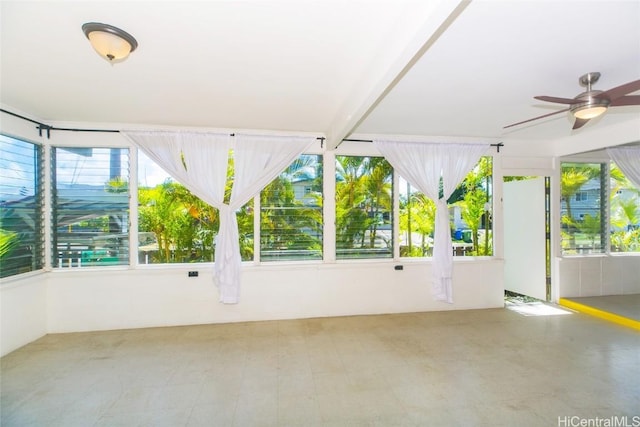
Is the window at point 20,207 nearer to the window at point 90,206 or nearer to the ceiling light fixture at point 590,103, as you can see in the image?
the window at point 90,206

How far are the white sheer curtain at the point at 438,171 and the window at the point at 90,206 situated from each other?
3600 millimetres

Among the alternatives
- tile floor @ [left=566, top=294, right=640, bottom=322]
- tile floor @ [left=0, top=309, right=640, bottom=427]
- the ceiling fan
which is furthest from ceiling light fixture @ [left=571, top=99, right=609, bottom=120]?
tile floor @ [left=566, top=294, right=640, bottom=322]

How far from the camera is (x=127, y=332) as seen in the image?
11.5 ft

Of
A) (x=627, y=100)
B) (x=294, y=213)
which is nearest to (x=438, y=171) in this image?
(x=627, y=100)

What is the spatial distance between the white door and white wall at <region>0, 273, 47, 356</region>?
7251mm

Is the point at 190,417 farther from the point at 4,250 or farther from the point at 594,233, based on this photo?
the point at 594,233

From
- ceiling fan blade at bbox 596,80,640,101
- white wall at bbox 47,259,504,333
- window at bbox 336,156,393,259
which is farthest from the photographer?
window at bbox 336,156,393,259

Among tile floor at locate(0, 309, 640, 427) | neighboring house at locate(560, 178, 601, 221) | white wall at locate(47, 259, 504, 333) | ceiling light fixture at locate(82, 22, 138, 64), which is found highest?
ceiling light fixture at locate(82, 22, 138, 64)

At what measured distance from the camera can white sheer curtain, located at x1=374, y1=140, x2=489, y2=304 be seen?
13.3 ft

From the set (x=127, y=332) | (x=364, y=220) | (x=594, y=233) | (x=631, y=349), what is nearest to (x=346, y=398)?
(x=364, y=220)

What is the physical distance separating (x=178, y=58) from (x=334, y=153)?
2.36 m

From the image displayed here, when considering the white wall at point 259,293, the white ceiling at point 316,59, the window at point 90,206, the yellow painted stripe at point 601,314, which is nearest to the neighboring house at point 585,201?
the yellow painted stripe at point 601,314

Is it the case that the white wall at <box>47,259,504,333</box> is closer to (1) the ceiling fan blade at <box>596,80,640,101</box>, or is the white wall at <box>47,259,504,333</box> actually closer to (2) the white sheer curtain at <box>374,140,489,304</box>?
(2) the white sheer curtain at <box>374,140,489,304</box>

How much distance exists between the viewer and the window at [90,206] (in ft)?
11.8
